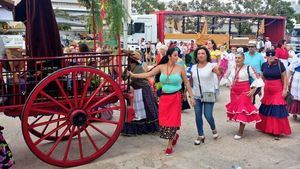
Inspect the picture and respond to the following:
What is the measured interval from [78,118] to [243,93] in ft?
8.92

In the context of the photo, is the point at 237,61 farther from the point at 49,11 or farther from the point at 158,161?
the point at 49,11

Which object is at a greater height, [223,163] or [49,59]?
[49,59]

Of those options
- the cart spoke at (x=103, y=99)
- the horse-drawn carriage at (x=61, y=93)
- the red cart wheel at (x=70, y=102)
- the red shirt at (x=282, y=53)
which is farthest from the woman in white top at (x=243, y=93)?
the red shirt at (x=282, y=53)

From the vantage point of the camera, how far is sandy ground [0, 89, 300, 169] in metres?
4.81

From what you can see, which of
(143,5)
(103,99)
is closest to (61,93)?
(103,99)

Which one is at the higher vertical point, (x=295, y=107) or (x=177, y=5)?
(x=177, y=5)

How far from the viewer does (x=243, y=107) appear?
5902 mm

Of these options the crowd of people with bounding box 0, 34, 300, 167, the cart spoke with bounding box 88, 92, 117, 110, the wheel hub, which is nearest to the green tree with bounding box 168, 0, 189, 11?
the crowd of people with bounding box 0, 34, 300, 167

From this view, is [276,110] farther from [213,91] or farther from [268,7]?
[268,7]

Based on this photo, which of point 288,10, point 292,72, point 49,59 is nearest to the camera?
point 49,59

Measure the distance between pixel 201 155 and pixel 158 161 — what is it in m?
0.66

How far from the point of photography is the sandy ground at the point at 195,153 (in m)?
4.81

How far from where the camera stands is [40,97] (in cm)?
455

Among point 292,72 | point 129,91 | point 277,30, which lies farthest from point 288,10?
point 129,91
